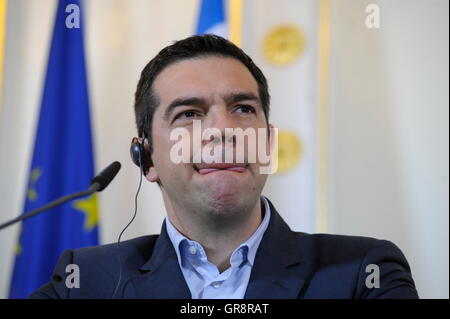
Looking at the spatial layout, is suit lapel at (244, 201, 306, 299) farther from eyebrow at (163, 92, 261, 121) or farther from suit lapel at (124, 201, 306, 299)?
eyebrow at (163, 92, 261, 121)

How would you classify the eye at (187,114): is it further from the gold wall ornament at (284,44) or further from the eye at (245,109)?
the gold wall ornament at (284,44)

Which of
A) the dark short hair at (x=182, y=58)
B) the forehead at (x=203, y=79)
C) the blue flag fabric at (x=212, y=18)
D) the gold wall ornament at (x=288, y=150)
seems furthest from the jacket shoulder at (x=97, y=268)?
the blue flag fabric at (x=212, y=18)

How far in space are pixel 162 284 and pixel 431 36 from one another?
121cm

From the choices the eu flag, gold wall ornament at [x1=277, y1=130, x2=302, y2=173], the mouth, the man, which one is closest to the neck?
the man

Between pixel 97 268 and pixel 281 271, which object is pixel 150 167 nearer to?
pixel 97 268

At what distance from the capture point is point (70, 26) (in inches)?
64.7

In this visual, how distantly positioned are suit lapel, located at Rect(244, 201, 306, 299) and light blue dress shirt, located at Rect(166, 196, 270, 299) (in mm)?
30

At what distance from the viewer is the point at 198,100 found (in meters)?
1.08

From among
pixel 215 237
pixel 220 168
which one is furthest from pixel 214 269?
pixel 220 168

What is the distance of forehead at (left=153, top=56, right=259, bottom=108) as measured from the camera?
109cm

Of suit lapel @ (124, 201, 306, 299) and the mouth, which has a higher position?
the mouth

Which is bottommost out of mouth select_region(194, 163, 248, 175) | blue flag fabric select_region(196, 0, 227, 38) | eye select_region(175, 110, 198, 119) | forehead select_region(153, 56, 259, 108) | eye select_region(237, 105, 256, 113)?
mouth select_region(194, 163, 248, 175)

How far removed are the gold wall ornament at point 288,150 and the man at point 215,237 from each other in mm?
451

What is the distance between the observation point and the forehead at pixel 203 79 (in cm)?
109
